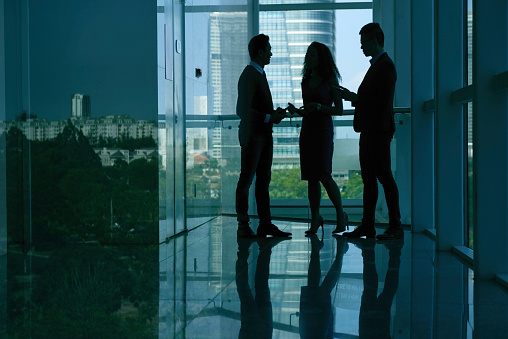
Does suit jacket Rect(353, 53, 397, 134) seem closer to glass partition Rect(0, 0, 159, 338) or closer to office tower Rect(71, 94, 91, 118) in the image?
glass partition Rect(0, 0, 159, 338)

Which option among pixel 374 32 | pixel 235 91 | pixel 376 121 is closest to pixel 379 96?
pixel 376 121

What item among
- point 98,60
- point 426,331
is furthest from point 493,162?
point 98,60

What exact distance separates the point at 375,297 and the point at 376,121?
7.51 ft

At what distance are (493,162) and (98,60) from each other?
3411 millimetres

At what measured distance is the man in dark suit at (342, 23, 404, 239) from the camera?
16.6ft

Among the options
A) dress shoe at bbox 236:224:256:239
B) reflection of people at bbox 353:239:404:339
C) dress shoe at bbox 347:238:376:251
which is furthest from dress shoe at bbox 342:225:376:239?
dress shoe at bbox 236:224:256:239

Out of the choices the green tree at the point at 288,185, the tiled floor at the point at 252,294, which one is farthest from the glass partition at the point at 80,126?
the green tree at the point at 288,185

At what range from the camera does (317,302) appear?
2955 mm

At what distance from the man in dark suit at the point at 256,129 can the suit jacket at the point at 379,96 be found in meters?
0.73

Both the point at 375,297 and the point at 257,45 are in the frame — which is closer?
the point at 375,297

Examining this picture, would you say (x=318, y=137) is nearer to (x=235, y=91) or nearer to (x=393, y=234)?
(x=393, y=234)

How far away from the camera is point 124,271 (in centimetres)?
395

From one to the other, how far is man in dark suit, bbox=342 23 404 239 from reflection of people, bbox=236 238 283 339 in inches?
44.3

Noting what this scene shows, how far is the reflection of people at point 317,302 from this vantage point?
8.11 ft
